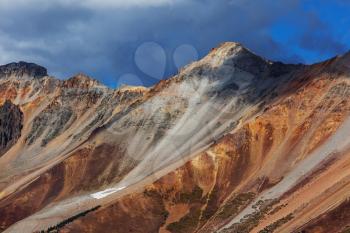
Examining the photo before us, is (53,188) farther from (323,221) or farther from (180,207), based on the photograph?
(323,221)

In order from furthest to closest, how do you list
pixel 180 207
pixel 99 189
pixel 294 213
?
1. pixel 99 189
2. pixel 180 207
3. pixel 294 213

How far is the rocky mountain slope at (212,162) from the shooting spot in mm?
88688

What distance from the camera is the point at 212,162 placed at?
111438mm

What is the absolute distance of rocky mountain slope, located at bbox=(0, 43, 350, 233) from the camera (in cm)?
8869

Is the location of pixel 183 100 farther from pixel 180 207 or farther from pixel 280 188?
pixel 280 188

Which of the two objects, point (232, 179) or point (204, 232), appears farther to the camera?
point (232, 179)

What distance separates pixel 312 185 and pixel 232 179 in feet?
73.2

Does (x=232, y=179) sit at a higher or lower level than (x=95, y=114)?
lower

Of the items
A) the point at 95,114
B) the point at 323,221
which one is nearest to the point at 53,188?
the point at 95,114

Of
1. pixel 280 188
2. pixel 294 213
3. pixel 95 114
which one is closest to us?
pixel 294 213

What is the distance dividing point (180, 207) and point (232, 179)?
9421mm

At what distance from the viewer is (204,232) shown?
92.5 metres

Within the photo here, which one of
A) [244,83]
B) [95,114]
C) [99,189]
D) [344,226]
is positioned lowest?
[344,226]

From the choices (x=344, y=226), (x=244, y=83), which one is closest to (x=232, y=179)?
(x=344, y=226)
